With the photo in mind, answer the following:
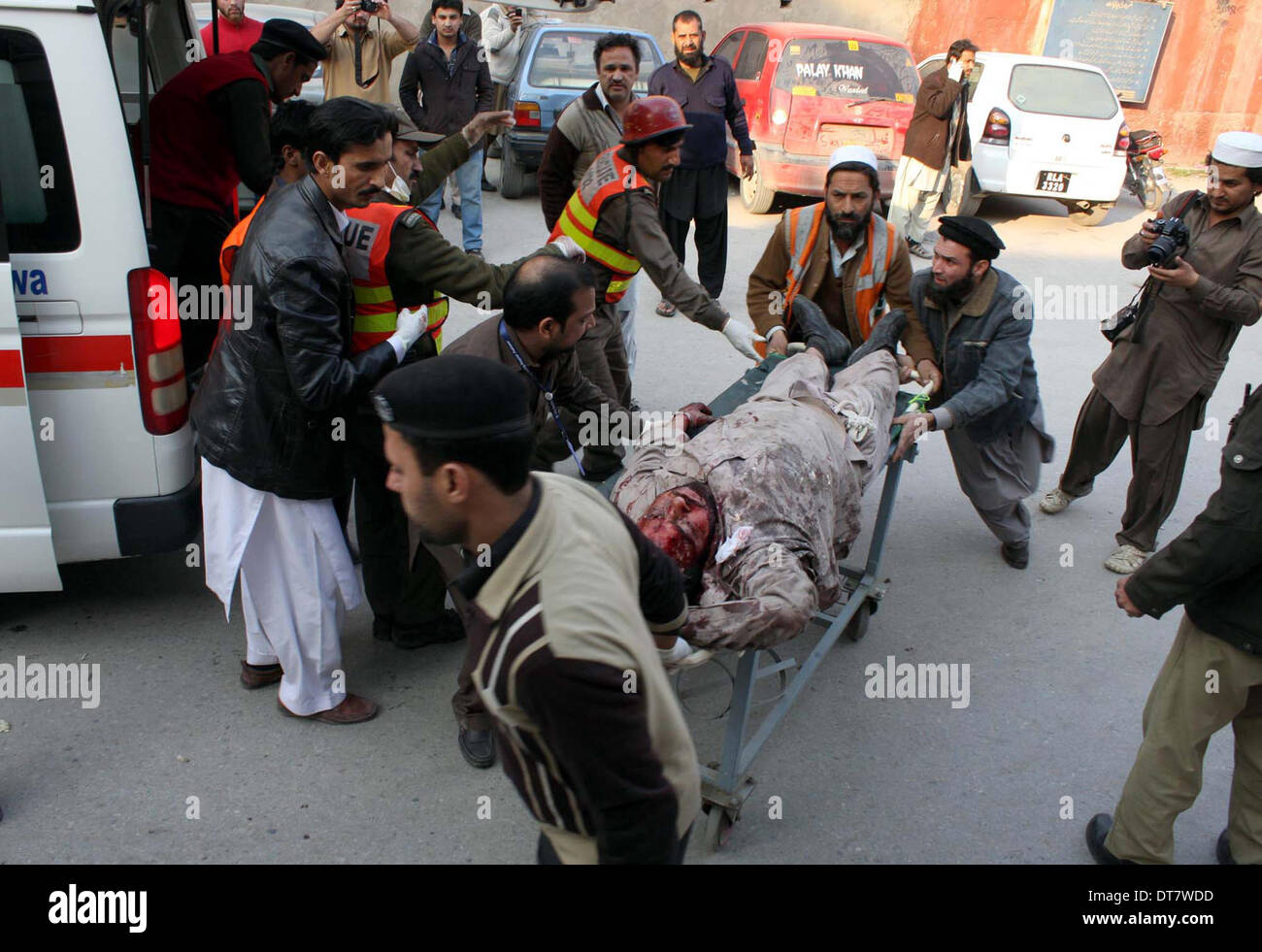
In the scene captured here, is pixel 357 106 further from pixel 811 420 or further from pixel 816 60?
pixel 816 60

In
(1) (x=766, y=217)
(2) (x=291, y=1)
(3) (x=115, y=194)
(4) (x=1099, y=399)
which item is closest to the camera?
(3) (x=115, y=194)

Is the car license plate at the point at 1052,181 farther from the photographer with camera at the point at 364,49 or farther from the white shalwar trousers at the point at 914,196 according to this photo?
the photographer with camera at the point at 364,49

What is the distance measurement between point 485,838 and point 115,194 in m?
2.34

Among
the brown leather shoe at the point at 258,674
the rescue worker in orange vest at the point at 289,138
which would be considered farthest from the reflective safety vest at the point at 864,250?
the brown leather shoe at the point at 258,674

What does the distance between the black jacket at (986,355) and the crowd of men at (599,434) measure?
0.01 meters

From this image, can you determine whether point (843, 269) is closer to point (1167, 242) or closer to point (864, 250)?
point (864, 250)

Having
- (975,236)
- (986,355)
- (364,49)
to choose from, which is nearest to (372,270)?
(975,236)

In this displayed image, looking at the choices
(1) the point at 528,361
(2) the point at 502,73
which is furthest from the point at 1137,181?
(1) the point at 528,361

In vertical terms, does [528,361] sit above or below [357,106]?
below

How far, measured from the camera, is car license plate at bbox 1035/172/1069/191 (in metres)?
10.4

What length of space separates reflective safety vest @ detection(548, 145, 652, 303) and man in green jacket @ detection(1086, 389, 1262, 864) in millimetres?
2636

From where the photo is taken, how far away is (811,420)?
3486mm

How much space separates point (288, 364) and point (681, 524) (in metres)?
1.26

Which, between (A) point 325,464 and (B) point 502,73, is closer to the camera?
(A) point 325,464
